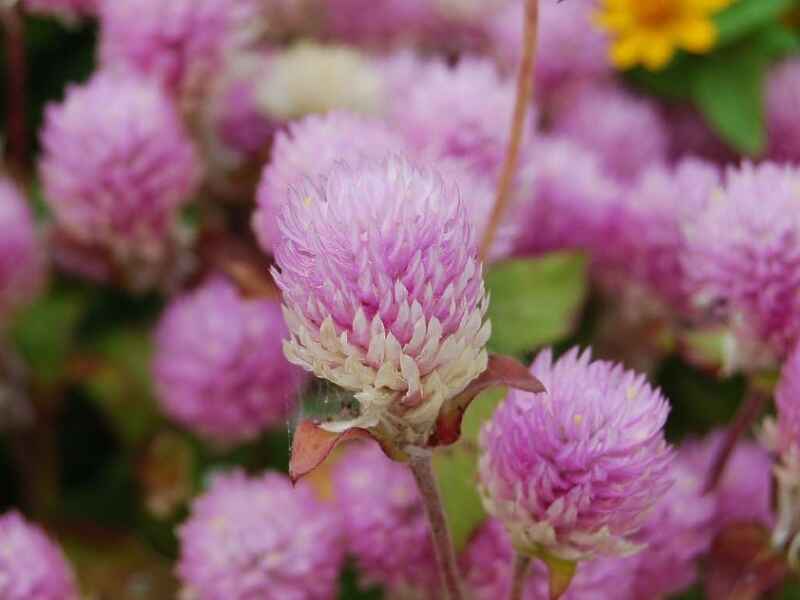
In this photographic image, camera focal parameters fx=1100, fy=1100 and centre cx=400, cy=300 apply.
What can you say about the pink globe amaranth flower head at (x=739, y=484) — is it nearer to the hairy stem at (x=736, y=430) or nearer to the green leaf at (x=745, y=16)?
the hairy stem at (x=736, y=430)

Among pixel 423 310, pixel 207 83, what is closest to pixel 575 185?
pixel 207 83

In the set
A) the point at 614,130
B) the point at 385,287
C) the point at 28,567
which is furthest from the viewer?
the point at 614,130

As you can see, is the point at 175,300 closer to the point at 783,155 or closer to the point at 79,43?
the point at 79,43

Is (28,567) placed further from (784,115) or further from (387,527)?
(784,115)

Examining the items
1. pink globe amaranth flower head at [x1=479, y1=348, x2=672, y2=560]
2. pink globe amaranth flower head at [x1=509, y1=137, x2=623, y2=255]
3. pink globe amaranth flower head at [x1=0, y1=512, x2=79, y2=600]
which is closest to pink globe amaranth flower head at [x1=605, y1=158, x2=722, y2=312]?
pink globe amaranth flower head at [x1=509, y1=137, x2=623, y2=255]

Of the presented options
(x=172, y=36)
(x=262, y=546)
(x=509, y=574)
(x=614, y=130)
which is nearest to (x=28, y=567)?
(x=262, y=546)

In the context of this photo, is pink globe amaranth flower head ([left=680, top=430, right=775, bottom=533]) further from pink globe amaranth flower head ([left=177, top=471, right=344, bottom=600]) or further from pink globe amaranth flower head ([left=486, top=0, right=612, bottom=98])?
pink globe amaranth flower head ([left=486, top=0, right=612, bottom=98])

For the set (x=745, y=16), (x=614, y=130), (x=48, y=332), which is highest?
(x=745, y=16)
